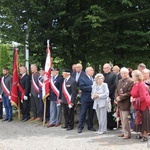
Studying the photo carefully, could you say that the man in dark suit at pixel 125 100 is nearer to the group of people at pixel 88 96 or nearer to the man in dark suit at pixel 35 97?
the group of people at pixel 88 96

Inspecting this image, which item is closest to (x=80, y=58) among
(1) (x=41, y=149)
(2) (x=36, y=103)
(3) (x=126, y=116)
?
(2) (x=36, y=103)

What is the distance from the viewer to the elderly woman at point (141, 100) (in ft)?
23.4

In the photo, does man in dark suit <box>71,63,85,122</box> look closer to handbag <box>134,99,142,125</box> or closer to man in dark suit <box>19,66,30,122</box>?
man in dark suit <box>19,66,30,122</box>

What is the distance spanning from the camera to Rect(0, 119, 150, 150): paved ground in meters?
7.04

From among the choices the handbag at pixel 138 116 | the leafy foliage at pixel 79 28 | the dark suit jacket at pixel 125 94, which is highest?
the leafy foliage at pixel 79 28

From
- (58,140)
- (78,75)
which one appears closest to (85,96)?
(78,75)

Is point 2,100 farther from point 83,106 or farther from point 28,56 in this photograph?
point 83,106

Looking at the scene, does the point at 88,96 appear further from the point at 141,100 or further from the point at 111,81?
the point at 141,100

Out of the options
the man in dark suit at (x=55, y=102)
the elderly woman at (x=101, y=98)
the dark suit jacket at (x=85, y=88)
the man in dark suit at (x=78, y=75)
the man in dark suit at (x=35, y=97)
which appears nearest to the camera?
the elderly woman at (x=101, y=98)

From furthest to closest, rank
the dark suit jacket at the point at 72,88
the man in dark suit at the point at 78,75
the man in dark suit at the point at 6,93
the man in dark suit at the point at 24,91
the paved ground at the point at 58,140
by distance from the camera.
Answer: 1. the man in dark suit at the point at 6,93
2. the man in dark suit at the point at 24,91
3. the man in dark suit at the point at 78,75
4. the dark suit jacket at the point at 72,88
5. the paved ground at the point at 58,140

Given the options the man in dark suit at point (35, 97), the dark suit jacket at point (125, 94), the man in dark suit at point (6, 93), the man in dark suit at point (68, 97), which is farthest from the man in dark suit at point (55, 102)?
the dark suit jacket at point (125, 94)

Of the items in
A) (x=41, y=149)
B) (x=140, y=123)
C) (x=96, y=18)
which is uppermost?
(x=96, y=18)

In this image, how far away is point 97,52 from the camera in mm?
14078

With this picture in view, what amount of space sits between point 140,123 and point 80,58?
7.28 metres
